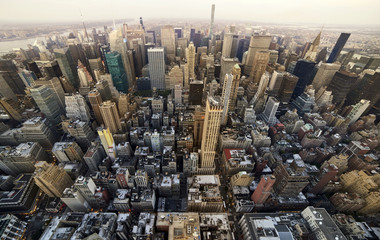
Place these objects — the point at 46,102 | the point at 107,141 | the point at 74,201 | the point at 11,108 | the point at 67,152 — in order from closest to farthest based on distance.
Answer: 1. the point at 74,201
2. the point at 107,141
3. the point at 67,152
4. the point at 46,102
5. the point at 11,108

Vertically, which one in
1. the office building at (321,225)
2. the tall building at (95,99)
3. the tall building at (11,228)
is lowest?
the tall building at (11,228)

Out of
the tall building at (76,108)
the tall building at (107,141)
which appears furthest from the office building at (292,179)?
the tall building at (76,108)

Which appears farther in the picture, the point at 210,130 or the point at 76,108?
the point at 76,108

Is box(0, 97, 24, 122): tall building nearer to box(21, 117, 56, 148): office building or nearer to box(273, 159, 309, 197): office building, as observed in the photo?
box(21, 117, 56, 148): office building

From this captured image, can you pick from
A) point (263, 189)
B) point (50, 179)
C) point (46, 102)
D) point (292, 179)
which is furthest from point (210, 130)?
point (46, 102)

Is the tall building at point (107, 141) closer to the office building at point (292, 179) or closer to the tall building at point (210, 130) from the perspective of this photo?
the tall building at point (210, 130)

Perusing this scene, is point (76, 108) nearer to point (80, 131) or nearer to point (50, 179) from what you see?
point (80, 131)

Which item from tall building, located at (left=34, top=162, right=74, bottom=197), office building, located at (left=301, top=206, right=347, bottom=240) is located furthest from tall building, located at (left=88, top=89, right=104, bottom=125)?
office building, located at (left=301, top=206, right=347, bottom=240)
